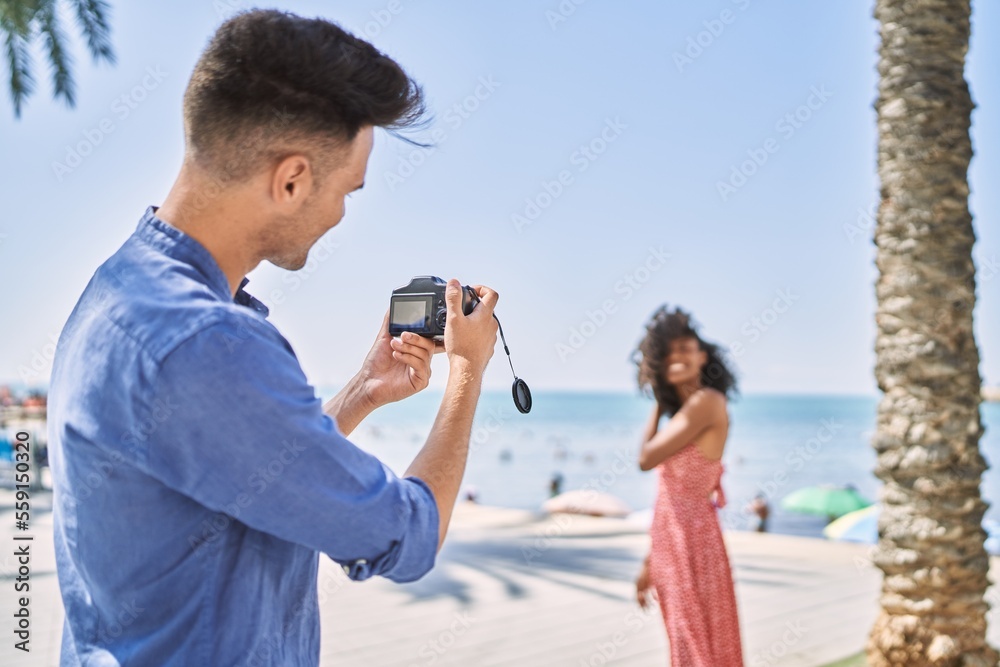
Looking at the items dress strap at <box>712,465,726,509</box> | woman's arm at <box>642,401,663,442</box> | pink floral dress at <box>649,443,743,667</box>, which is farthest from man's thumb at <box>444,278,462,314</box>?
woman's arm at <box>642,401,663,442</box>

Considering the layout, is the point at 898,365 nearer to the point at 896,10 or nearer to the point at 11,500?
the point at 896,10

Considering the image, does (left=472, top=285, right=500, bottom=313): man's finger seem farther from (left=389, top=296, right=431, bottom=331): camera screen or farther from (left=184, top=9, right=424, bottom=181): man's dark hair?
(left=184, top=9, right=424, bottom=181): man's dark hair

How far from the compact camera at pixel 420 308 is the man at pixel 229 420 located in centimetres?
34

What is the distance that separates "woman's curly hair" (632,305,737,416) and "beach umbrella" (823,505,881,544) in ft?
32.7

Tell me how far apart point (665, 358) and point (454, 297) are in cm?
306

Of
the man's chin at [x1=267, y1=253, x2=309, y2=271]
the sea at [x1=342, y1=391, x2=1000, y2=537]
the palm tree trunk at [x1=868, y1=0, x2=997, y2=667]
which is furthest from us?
the sea at [x1=342, y1=391, x2=1000, y2=537]

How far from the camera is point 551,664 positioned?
5.25m

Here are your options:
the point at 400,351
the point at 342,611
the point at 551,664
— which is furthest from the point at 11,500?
the point at 400,351

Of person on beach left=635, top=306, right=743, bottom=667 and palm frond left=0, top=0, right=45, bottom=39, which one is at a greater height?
palm frond left=0, top=0, right=45, bottom=39

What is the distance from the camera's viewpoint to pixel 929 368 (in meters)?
4.32

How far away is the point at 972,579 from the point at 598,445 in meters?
54.6

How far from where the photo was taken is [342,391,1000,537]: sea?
33500 millimetres

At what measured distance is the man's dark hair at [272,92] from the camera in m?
1.21

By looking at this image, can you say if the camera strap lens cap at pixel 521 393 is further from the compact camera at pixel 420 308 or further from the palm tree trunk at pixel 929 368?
the palm tree trunk at pixel 929 368
